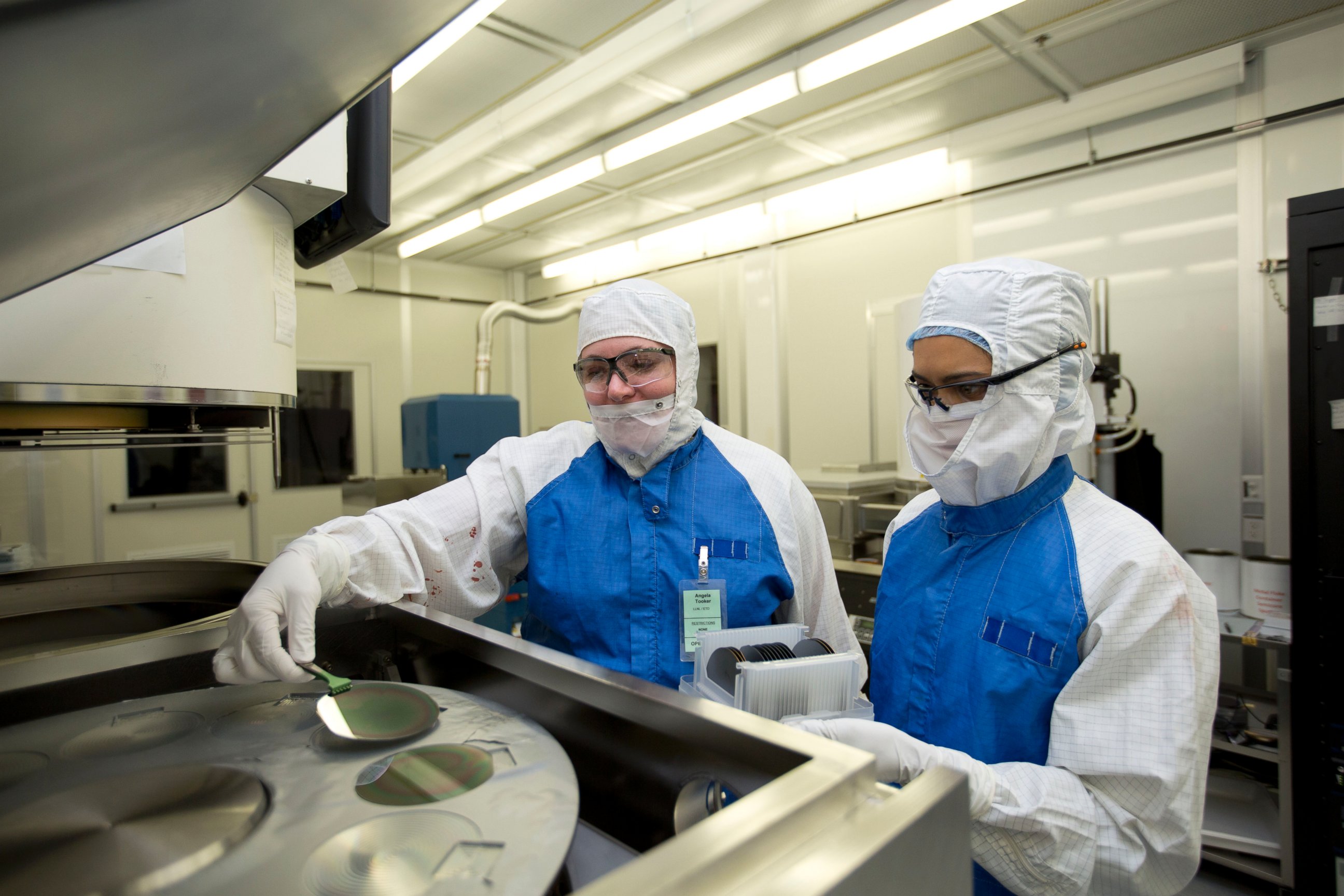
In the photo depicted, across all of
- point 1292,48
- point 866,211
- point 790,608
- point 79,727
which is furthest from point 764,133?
point 79,727

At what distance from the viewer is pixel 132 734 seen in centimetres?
66

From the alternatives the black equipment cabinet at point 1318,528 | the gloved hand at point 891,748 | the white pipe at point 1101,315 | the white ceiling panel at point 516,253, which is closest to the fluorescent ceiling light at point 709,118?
the white pipe at point 1101,315

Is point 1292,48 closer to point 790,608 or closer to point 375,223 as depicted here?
point 790,608

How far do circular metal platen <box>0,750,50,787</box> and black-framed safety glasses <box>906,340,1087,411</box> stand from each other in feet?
3.47

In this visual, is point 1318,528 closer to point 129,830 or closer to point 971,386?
point 971,386

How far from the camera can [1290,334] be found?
76.8 inches

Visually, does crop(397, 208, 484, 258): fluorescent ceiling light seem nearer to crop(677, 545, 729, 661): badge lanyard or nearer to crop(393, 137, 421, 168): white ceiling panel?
crop(393, 137, 421, 168): white ceiling panel

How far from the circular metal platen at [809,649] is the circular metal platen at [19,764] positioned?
30.3 inches

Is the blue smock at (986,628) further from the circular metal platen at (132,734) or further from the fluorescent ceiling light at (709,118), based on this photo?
the fluorescent ceiling light at (709,118)

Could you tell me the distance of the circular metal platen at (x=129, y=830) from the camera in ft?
1.56

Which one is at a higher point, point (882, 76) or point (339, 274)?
point (882, 76)

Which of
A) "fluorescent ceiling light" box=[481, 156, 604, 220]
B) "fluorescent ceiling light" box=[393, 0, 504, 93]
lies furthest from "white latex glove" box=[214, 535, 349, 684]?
"fluorescent ceiling light" box=[481, 156, 604, 220]

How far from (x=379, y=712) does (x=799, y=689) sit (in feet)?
1.44

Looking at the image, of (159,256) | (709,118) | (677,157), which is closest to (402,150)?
(677,157)
